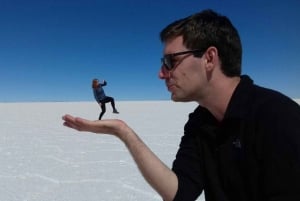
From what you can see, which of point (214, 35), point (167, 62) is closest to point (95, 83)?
point (167, 62)

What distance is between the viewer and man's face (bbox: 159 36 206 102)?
1574mm

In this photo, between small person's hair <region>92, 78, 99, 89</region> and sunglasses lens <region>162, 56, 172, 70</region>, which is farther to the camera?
small person's hair <region>92, 78, 99, 89</region>

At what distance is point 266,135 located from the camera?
1.24 m

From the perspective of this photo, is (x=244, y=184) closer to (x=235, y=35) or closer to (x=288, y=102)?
(x=288, y=102)

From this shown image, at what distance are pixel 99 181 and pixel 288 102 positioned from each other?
7.58ft

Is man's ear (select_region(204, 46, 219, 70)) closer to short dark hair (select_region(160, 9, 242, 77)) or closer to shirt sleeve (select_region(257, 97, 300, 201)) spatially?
short dark hair (select_region(160, 9, 242, 77))

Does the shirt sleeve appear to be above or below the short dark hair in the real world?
below

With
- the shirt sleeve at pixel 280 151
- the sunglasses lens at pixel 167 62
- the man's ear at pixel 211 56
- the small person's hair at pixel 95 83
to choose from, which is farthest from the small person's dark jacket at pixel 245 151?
the small person's hair at pixel 95 83

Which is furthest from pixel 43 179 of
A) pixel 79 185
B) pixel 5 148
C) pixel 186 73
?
pixel 186 73

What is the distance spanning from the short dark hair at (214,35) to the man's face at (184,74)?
40 mm

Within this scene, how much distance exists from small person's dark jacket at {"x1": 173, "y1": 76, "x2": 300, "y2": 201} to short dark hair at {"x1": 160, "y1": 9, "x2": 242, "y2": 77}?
0.30 ft

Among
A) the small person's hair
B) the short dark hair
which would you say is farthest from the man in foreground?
the small person's hair

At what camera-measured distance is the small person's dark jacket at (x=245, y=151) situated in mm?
1183

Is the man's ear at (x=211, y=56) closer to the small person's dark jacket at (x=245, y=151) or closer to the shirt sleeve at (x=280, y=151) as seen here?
the small person's dark jacket at (x=245, y=151)
